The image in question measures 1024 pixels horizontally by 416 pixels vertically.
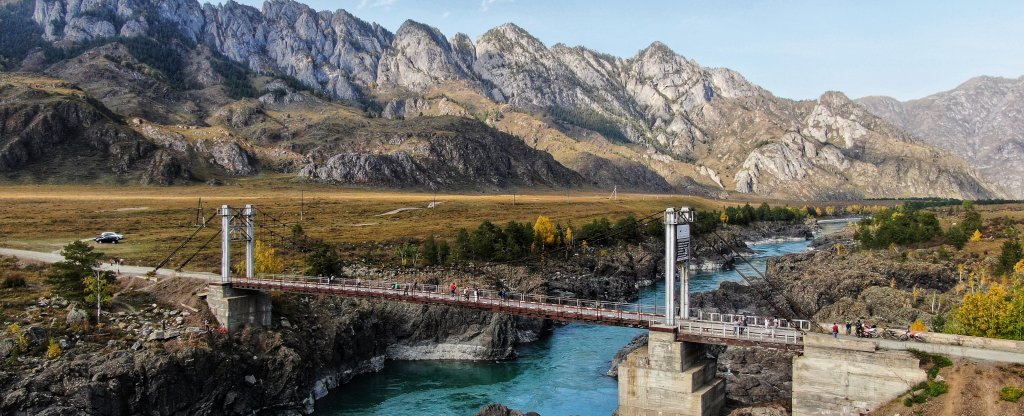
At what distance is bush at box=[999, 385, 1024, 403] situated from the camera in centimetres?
3294

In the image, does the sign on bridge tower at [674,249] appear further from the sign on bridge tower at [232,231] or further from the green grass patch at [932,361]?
the sign on bridge tower at [232,231]

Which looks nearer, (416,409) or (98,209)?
(416,409)

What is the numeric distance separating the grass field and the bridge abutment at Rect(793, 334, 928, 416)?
70799 mm

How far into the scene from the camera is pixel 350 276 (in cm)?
8431

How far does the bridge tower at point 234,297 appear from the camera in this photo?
58750 mm

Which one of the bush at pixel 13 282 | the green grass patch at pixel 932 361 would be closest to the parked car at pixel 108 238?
the bush at pixel 13 282

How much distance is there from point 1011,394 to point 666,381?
17.4 metres

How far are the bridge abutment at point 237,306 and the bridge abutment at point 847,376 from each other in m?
44.9

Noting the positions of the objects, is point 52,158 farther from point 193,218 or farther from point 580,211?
point 580,211

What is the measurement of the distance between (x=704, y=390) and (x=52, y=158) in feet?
704

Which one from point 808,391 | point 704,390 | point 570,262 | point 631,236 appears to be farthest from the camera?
point 631,236

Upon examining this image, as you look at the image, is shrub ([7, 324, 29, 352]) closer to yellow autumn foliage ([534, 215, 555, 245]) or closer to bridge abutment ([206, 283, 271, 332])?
bridge abutment ([206, 283, 271, 332])

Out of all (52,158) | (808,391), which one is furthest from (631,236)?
(52,158)

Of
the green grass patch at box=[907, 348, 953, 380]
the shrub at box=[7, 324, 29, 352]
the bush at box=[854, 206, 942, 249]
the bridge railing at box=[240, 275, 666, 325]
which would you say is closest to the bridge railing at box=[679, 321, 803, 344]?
the bridge railing at box=[240, 275, 666, 325]
